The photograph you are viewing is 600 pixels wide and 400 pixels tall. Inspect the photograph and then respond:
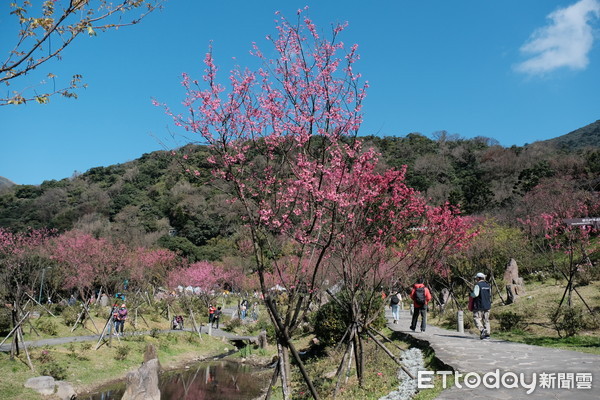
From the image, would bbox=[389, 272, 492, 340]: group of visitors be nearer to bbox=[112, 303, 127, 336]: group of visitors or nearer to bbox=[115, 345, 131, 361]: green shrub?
bbox=[115, 345, 131, 361]: green shrub

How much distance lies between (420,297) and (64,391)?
1104 centimetres

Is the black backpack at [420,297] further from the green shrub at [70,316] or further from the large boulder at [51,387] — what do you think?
the green shrub at [70,316]

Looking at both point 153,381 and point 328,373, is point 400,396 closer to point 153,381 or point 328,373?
point 328,373

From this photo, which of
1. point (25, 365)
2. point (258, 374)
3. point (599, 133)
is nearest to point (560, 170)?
point (258, 374)

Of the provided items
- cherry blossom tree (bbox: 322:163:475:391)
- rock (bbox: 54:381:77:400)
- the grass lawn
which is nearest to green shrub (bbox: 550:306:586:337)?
the grass lawn

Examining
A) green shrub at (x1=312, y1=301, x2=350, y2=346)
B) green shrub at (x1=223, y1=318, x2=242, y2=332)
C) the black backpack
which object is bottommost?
green shrub at (x1=223, y1=318, x2=242, y2=332)

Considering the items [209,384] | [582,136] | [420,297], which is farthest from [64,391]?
[582,136]

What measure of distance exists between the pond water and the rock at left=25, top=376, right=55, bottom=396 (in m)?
1.51

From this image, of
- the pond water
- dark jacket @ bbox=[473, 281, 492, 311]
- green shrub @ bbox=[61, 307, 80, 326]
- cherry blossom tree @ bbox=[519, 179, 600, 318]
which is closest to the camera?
dark jacket @ bbox=[473, 281, 492, 311]

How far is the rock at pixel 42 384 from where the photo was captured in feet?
39.7

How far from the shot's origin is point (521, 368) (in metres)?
7.30

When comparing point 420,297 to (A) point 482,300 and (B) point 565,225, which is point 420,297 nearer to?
(A) point 482,300

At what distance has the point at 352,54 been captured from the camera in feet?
19.5

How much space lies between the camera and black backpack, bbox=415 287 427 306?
12.5m
